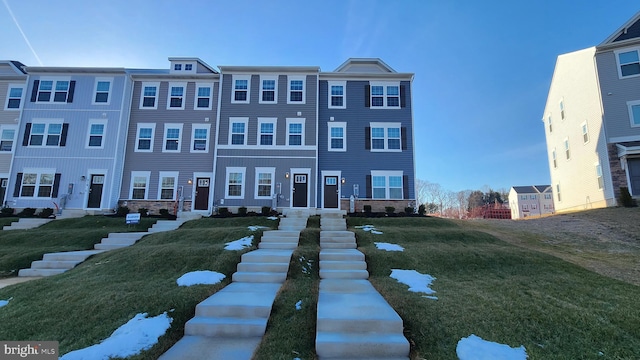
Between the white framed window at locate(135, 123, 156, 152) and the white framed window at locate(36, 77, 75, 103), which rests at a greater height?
the white framed window at locate(36, 77, 75, 103)

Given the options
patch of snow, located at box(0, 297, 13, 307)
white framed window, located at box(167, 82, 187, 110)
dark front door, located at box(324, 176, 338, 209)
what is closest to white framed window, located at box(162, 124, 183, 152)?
white framed window, located at box(167, 82, 187, 110)

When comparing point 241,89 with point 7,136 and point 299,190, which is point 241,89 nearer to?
point 299,190

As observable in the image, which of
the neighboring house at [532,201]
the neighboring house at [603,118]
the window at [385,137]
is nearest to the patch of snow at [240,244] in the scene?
the window at [385,137]

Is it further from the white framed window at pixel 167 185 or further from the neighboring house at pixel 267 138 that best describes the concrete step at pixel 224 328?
the white framed window at pixel 167 185

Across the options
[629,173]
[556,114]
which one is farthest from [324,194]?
[556,114]

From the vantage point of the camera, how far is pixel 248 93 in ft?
55.6

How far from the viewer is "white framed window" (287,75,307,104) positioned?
16.9 meters

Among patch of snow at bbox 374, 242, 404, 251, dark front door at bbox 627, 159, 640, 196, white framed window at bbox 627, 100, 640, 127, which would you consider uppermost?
white framed window at bbox 627, 100, 640, 127

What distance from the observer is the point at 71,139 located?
16484 mm

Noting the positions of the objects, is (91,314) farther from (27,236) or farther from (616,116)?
(616,116)

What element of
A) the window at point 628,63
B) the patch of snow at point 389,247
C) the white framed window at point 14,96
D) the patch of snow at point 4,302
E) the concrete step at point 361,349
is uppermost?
the window at point 628,63

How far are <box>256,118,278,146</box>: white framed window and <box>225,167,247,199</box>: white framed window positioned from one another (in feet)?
6.26

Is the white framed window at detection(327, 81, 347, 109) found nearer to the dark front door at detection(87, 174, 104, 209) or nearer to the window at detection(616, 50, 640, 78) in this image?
the dark front door at detection(87, 174, 104, 209)

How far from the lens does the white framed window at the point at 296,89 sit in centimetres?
1686
